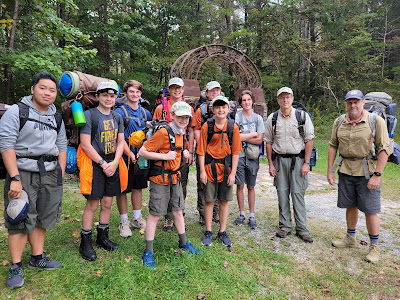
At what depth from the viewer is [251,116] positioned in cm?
421

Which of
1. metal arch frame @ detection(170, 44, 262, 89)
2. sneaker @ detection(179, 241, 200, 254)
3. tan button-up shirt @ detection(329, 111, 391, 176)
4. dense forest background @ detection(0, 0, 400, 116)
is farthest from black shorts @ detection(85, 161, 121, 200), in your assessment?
dense forest background @ detection(0, 0, 400, 116)

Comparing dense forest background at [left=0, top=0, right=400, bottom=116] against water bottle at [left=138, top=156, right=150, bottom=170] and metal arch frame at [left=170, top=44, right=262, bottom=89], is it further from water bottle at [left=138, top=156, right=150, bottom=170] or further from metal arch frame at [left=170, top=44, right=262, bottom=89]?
water bottle at [left=138, top=156, right=150, bottom=170]

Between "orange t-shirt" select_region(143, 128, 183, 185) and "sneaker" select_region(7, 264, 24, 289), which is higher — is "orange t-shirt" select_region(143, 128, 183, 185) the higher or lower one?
the higher one

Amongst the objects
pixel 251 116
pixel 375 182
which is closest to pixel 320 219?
pixel 375 182

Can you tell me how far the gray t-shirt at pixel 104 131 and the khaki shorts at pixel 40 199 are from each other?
48cm

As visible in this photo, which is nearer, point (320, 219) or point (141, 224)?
point (141, 224)

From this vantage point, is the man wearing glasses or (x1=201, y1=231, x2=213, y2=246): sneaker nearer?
(x1=201, y1=231, x2=213, y2=246): sneaker

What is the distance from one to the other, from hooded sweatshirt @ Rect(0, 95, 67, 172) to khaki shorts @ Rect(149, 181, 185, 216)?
106 cm

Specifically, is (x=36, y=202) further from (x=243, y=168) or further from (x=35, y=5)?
(x=35, y=5)

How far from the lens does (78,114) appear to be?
2834 millimetres

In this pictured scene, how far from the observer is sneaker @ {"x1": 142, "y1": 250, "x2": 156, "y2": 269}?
2856mm

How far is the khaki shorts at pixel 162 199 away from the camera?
9.71ft

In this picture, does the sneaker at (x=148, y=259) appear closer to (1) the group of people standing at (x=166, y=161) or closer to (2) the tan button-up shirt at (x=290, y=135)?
(1) the group of people standing at (x=166, y=161)

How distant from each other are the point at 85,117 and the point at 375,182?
3596mm
